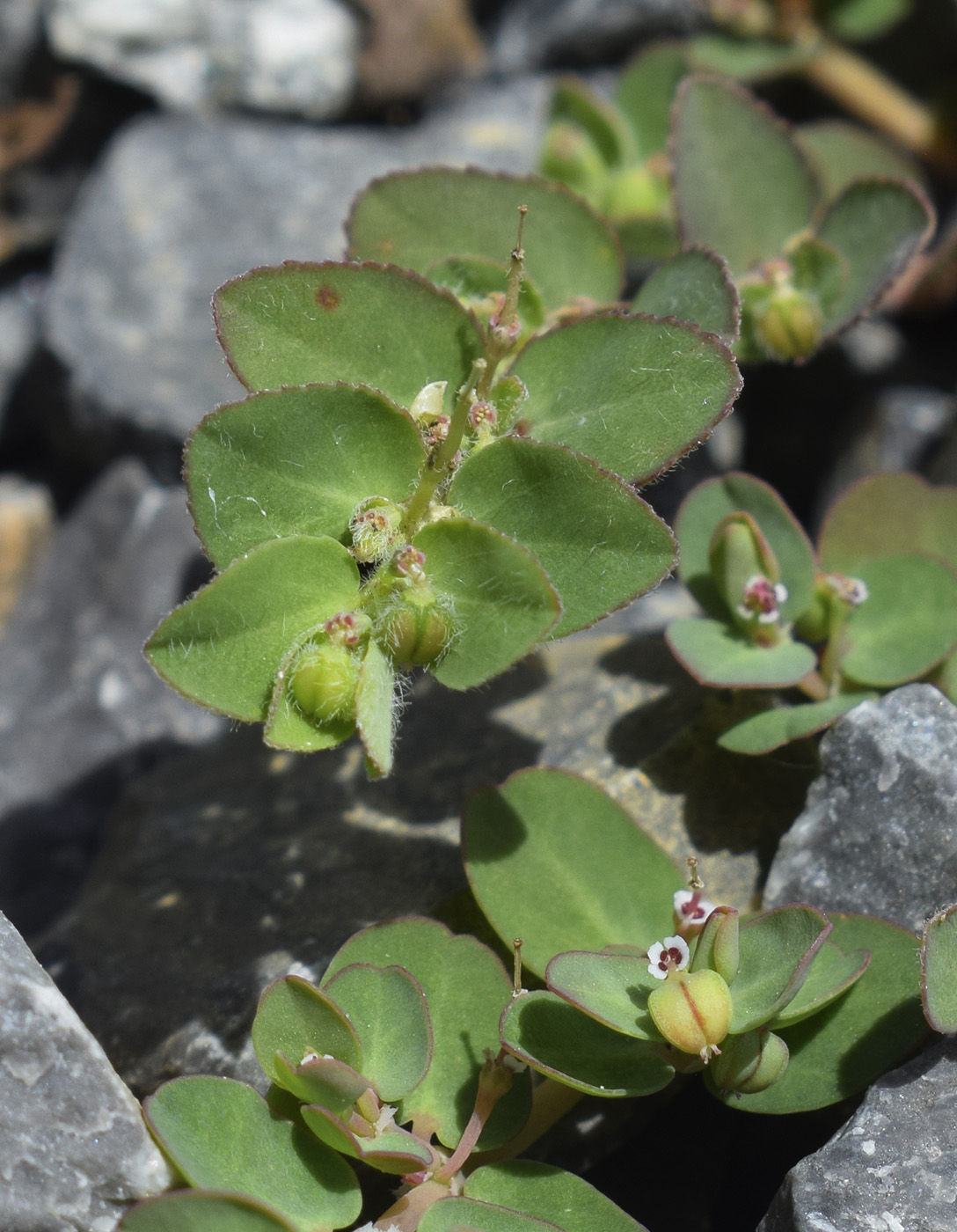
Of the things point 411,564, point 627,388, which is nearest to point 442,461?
point 411,564

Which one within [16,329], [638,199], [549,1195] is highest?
[638,199]

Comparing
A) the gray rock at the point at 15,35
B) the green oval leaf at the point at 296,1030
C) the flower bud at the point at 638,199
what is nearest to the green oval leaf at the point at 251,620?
the green oval leaf at the point at 296,1030

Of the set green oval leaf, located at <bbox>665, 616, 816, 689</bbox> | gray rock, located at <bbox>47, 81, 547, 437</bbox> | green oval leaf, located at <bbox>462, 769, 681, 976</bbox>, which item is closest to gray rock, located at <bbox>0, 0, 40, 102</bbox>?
gray rock, located at <bbox>47, 81, 547, 437</bbox>

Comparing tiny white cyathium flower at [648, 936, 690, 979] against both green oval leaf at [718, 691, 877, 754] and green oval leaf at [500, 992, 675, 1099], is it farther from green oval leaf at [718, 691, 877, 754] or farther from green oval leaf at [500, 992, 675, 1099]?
green oval leaf at [718, 691, 877, 754]

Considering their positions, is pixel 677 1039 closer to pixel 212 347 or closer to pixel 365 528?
pixel 365 528

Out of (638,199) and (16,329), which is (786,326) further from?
(16,329)

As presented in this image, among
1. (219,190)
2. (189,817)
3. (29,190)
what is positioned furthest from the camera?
(29,190)

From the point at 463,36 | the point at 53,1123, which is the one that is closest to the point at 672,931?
the point at 53,1123
